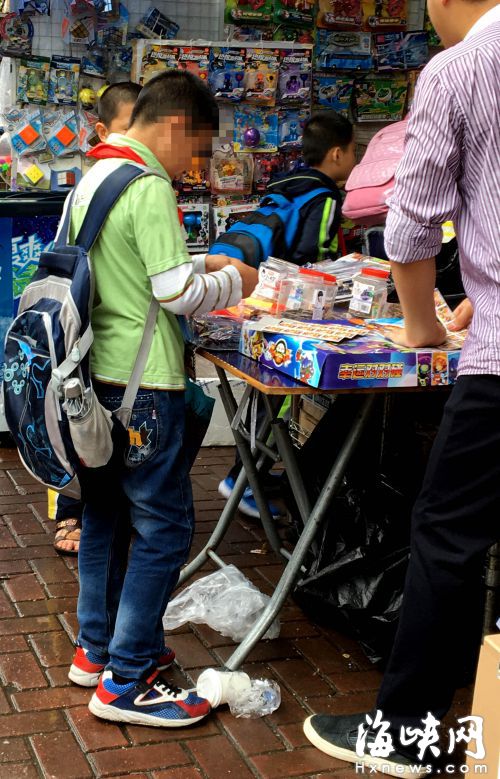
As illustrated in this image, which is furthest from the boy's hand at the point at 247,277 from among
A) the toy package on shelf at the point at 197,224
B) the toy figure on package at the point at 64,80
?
the toy figure on package at the point at 64,80

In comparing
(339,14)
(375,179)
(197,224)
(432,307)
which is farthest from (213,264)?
(339,14)

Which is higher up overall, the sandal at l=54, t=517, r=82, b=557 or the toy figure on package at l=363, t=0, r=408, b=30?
the toy figure on package at l=363, t=0, r=408, b=30

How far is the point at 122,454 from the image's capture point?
287 cm

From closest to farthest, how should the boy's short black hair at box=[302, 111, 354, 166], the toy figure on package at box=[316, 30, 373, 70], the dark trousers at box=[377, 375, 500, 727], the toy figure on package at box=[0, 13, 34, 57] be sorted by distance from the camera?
the dark trousers at box=[377, 375, 500, 727]
the boy's short black hair at box=[302, 111, 354, 166]
the toy figure on package at box=[0, 13, 34, 57]
the toy figure on package at box=[316, 30, 373, 70]

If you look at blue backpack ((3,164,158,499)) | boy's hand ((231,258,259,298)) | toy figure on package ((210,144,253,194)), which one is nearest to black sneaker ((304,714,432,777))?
blue backpack ((3,164,158,499))

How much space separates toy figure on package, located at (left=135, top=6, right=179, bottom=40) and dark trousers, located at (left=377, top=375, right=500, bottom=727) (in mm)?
4046

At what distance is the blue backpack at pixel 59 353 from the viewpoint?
2709 millimetres

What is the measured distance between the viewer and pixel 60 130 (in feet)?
18.6

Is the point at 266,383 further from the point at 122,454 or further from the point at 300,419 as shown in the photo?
the point at 300,419

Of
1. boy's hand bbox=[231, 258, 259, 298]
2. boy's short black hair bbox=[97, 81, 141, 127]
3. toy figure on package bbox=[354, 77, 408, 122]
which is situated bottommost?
boy's hand bbox=[231, 258, 259, 298]

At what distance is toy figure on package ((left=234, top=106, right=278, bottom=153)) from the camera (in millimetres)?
5828

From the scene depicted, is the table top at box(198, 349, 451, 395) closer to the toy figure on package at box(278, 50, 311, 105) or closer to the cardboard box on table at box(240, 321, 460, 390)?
the cardboard box on table at box(240, 321, 460, 390)

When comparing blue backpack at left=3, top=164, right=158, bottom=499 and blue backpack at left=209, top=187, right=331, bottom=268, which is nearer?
blue backpack at left=3, top=164, right=158, bottom=499

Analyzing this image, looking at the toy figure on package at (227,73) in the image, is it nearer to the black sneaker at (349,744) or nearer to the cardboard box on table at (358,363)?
the cardboard box on table at (358,363)
